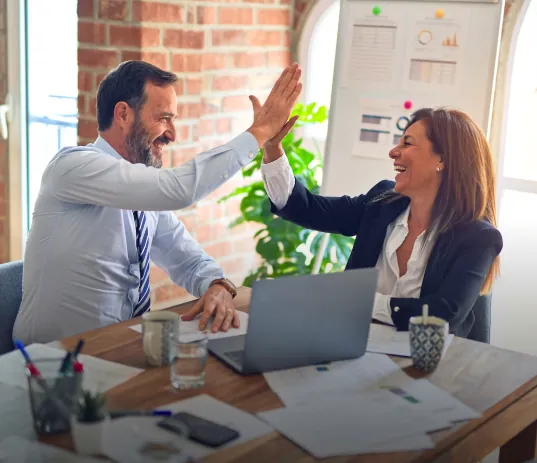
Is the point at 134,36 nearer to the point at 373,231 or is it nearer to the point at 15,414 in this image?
the point at 373,231

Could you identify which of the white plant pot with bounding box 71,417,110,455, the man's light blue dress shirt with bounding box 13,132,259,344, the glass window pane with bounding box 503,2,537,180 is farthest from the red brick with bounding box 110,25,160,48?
the white plant pot with bounding box 71,417,110,455

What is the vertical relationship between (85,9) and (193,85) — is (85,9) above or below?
above

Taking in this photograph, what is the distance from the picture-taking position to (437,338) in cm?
170

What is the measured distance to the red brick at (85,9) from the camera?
312cm

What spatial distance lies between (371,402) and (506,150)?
2.14 m

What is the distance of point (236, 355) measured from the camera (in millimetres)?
1717

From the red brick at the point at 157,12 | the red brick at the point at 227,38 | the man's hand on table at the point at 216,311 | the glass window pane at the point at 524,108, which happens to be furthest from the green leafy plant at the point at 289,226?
the man's hand on table at the point at 216,311

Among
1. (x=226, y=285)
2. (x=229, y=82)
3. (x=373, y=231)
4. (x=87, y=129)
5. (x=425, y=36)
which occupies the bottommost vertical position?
(x=226, y=285)

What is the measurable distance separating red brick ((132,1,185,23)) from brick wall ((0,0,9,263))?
1028 mm

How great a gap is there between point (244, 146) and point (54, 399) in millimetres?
965

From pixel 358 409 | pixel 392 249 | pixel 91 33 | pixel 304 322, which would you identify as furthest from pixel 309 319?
pixel 91 33

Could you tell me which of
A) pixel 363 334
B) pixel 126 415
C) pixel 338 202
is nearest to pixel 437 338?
pixel 363 334

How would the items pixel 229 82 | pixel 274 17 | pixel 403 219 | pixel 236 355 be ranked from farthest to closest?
pixel 274 17
pixel 229 82
pixel 403 219
pixel 236 355

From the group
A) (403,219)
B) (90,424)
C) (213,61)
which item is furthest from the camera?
(213,61)
